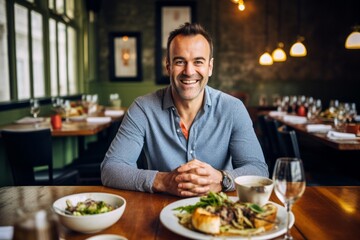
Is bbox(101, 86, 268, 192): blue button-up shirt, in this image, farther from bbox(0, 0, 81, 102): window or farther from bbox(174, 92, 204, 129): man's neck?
bbox(0, 0, 81, 102): window

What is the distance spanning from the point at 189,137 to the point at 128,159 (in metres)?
0.32

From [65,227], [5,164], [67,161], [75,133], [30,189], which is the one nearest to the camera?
[65,227]

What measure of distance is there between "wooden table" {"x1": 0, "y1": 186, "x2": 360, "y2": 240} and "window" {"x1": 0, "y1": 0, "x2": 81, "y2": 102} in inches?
109

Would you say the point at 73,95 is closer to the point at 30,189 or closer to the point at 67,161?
the point at 67,161

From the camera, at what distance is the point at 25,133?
2.71 metres

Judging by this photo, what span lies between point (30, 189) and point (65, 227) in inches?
20.5

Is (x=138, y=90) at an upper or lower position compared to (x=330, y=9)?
lower

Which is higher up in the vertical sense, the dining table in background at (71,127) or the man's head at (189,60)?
the man's head at (189,60)

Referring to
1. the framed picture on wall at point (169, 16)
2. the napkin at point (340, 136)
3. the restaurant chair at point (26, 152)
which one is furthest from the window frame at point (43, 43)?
the napkin at point (340, 136)

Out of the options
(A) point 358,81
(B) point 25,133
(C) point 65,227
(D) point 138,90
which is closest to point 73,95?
(D) point 138,90

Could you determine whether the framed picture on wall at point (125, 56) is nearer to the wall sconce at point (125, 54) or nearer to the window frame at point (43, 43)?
the wall sconce at point (125, 54)

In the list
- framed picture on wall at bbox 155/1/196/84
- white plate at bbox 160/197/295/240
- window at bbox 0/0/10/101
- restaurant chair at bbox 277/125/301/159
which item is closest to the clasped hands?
white plate at bbox 160/197/295/240

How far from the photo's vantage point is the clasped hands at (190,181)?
1.44 m

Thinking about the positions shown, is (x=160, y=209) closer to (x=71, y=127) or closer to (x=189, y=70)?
(x=189, y=70)
